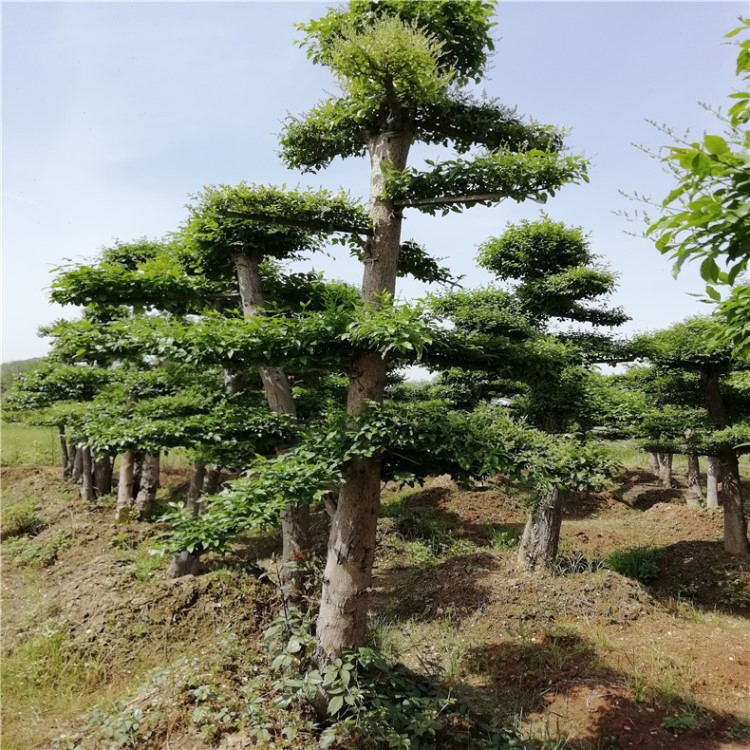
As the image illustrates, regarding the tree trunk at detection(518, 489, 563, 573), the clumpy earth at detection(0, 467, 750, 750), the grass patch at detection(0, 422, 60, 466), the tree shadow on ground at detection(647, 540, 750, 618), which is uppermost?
the grass patch at detection(0, 422, 60, 466)

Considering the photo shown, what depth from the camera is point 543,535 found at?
9.74 m

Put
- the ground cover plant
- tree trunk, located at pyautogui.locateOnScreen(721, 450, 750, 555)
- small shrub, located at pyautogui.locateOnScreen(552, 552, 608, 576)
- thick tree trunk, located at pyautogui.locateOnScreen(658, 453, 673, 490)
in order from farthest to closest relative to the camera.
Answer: thick tree trunk, located at pyautogui.locateOnScreen(658, 453, 673, 490) → tree trunk, located at pyautogui.locateOnScreen(721, 450, 750, 555) → small shrub, located at pyautogui.locateOnScreen(552, 552, 608, 576) → the ground cover plant

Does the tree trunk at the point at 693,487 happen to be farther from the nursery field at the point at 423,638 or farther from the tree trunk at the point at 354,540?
the tree trunk at the point at 354,540

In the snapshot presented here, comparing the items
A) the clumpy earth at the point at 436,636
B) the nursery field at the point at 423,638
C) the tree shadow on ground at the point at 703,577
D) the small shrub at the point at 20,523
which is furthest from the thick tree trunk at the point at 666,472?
the small shrub at the point at 20,523

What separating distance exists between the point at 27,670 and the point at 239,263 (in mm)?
5999

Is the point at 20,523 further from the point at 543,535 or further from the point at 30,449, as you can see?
the point at 30,449

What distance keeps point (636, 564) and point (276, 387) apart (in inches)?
337

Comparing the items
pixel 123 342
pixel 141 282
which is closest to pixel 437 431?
pixel 123 342

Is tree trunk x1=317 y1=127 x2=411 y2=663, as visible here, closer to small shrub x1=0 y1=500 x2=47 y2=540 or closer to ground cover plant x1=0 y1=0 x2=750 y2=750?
ground cover plant x1=0 y1=0 x2=750 y2=750

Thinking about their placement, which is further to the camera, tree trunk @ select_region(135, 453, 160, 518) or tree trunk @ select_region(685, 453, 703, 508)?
tree trunk @ select_region(685, 453, 703, 508)

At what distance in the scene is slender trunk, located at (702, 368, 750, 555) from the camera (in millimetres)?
11336

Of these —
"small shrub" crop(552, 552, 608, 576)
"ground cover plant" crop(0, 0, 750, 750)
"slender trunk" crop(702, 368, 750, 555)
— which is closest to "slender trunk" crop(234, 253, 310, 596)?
"ground cover plant" crop(0, 0, 750, 750)

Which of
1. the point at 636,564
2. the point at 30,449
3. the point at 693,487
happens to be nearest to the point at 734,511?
the point at 636,564

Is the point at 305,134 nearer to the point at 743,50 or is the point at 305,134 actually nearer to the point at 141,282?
the point at 141,282
